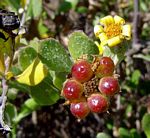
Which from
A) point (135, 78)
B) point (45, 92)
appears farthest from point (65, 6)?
point (45, 92)

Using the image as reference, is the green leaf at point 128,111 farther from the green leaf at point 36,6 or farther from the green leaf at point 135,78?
the green leaf at point 36,6

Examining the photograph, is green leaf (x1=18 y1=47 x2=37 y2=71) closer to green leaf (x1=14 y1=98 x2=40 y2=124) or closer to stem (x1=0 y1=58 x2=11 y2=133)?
stem (x1=0 y1=58 x2=11 y2=133)

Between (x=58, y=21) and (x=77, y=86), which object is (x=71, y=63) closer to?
(x=77, y=86)

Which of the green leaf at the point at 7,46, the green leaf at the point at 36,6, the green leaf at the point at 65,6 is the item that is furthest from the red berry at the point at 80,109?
the green leaf at the point at 65,6

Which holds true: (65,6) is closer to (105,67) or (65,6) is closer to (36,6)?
(36,6)

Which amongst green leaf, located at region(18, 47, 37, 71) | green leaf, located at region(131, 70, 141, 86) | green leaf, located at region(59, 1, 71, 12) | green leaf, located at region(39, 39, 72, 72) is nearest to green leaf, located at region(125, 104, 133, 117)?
green leaf, located at region(131, 70, 141, 86)

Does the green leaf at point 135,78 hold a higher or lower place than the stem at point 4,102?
lower
